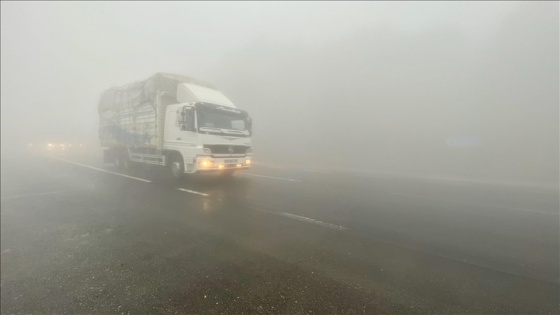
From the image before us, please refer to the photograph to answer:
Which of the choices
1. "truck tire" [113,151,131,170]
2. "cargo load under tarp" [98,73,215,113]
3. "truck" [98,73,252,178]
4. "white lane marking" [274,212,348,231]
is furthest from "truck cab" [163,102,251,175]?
"truck tire" [113,151,131,170]

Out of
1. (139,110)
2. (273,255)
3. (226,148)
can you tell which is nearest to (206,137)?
(226,148)

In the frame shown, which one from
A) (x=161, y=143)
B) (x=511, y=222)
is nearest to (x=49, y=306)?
(x=161, y=143)

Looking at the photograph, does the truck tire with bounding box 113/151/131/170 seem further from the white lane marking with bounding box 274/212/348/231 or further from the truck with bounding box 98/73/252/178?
the white lane marking with bounding box 274/212/348/231

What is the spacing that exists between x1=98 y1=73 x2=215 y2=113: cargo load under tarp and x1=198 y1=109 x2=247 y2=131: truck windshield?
240 cm

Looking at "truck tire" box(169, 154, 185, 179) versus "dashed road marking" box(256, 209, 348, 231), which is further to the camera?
"truck tire" box(169, 154, 185, 179)

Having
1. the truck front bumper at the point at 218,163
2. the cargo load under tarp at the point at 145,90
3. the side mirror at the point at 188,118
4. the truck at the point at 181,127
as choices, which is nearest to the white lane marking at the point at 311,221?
the truck front bumper at the point at 218,163

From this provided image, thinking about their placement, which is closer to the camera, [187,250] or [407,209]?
[187,250]

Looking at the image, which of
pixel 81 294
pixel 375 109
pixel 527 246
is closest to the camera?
pixel 81 294

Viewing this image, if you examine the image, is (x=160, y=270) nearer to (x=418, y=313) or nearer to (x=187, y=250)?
(x=187, y=250)

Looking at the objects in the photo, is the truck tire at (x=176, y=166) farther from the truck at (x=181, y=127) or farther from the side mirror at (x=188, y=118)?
the side mirror at (x=188, y=118)

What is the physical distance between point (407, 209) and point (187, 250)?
5758 mm

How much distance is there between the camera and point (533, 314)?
2.75 metres

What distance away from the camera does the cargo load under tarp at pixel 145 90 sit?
10.2m

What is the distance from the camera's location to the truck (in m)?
8.80
